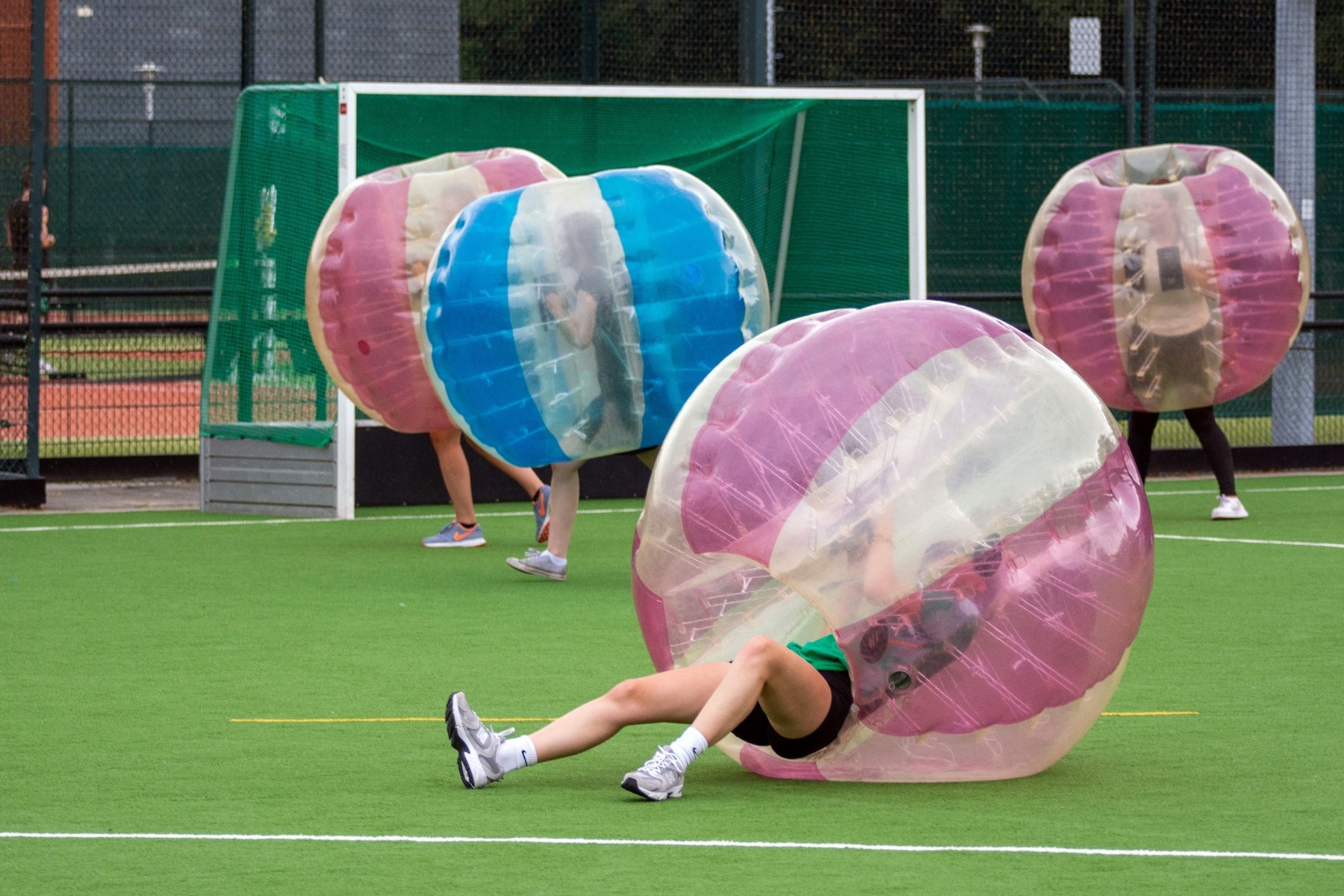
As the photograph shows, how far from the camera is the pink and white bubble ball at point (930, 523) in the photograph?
5.13 meters

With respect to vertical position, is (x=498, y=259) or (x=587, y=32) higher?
(x=587, y=32)

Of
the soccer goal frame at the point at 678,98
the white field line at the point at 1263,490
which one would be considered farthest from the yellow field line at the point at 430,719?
the white field line at the point at 1263,490

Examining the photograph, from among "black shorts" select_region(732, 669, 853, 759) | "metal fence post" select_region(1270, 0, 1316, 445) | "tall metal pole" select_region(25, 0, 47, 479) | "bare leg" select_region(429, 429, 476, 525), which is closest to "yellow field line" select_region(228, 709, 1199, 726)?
"black shorts" select_region(732, 669, 853, 759)

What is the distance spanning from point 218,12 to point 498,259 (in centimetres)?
632

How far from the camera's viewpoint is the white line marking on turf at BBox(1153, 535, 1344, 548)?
10.9 meters

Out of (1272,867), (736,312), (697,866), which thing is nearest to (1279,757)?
(1272,867)

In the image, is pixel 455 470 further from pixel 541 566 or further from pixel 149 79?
pixel 149 79

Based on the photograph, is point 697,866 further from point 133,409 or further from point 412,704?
point 133,409

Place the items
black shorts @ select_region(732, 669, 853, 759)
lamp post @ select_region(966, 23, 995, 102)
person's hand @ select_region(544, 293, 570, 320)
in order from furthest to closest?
lamp post @ select_region(966, 23, 995, 102)
person's hand @ select_region(544, 293, 570, 320)
black shorts @ select_region(732, 669, 853, 759)

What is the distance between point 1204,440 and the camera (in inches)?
466

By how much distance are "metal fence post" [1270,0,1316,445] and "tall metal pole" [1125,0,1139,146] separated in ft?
3.92

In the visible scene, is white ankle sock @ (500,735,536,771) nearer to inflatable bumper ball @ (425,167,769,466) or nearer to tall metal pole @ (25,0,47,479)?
inflatable bumper ball @ (425,167,769,466)

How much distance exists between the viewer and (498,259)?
28.0 ft

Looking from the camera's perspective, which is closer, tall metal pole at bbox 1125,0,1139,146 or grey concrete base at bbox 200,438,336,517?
grey concrete base at bbox 200,438,336,517
